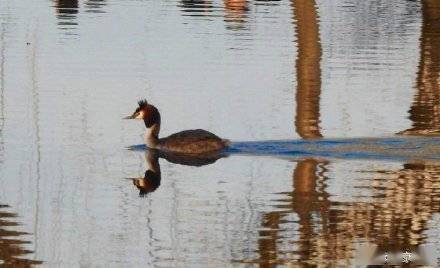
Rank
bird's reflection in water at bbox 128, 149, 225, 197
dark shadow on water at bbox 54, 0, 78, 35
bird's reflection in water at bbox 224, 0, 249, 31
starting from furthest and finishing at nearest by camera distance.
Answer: bird's reflection in water at bbox 224, 0, 249, 31 → dark shadow on water at bbox 54, 0, 78, 35 → bird's reflection in water at bbox 128, 149, 225, 197

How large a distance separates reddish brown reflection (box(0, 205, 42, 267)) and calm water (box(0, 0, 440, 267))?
23 millimetres

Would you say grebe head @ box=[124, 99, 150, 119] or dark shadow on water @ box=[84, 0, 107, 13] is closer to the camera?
grebe head @ box=[124, 99, 150, 119]

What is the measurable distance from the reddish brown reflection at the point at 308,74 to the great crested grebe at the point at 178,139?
1243mm

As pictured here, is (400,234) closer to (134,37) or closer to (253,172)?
(253,172)

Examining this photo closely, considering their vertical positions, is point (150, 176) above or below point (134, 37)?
below

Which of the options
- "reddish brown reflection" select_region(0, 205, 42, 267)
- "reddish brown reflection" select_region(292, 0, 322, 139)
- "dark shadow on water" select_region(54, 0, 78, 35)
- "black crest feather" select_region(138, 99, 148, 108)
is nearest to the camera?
"reddish brown reflection" select_region(0, 205, 42, 267)

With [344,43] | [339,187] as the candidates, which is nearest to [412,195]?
[339,187]

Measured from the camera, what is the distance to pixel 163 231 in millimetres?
11531

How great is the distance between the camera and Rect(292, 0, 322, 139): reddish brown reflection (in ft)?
55.9

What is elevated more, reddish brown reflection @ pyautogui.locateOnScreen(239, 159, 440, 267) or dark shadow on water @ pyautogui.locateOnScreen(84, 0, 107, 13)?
dark shadow on water @ pyautogui.locateOnScreen(84, 0, 107, 13)

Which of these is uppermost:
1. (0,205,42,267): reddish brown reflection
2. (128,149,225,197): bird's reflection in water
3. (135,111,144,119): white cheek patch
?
(135,111,144,119): white cheek patch

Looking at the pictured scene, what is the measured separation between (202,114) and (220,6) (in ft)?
47.5

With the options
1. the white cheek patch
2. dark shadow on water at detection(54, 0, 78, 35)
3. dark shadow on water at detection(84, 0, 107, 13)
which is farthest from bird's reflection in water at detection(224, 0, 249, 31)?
A: the white cheek patch

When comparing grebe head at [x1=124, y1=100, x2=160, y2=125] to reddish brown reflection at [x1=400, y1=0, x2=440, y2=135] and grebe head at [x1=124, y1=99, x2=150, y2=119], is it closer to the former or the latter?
grebe head at [x1=124, y1=99, x2=150, y2=119]
